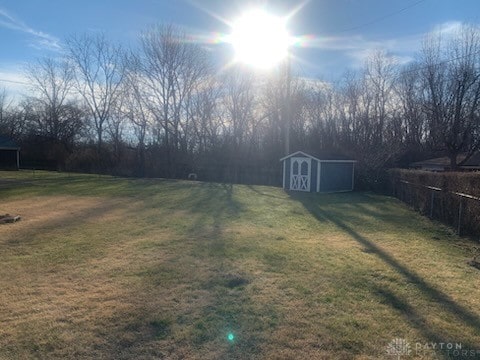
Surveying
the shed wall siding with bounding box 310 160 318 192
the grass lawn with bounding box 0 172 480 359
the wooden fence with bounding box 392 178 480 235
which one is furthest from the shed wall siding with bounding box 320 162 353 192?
the grass lawn with bounding box 0 172 480 359

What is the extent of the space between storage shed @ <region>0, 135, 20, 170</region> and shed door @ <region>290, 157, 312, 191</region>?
101 ft

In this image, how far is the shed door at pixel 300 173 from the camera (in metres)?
21.9

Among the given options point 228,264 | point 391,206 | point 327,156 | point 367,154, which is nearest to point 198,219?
point 228,264

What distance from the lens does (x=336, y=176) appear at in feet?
74.6

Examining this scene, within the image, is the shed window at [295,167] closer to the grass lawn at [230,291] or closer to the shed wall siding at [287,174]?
the shed wall siding at [287,174]

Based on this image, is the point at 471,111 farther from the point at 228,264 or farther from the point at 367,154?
the point at 228,264

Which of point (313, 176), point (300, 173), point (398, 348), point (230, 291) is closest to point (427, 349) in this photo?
point (398, 348)

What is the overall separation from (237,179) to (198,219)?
19500mm

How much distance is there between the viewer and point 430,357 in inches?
129

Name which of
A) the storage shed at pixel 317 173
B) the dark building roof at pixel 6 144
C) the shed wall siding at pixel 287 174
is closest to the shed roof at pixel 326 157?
the storage shed at pixel 317 173

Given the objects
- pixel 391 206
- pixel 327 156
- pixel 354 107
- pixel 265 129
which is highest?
pixel 354 107

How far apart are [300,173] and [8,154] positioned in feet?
105

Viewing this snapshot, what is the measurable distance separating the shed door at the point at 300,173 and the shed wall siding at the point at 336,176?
816 mm

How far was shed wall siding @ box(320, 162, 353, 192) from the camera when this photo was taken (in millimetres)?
21891
